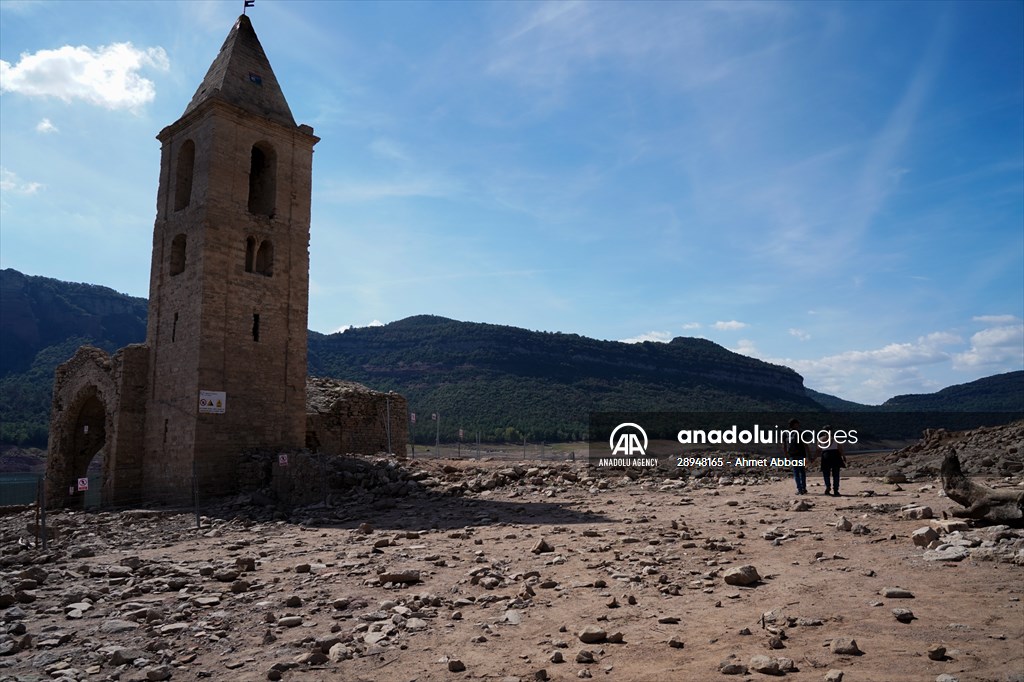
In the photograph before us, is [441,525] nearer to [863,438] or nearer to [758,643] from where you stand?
[758,643]

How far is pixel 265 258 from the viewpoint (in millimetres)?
21750

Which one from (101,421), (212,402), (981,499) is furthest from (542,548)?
(101,421)

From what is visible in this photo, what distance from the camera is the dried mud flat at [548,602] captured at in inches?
212

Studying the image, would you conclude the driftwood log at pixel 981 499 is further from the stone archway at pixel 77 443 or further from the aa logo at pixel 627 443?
the stone archway at pixel 77 443

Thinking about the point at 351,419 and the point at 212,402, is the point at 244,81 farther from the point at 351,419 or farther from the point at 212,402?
the point at 351,419

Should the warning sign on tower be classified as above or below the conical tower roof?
below

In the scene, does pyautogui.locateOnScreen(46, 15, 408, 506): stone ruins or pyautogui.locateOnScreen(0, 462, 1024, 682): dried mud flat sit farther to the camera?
pyautogui.locateOnScreen(46, 15, 408, 506): stone ruins

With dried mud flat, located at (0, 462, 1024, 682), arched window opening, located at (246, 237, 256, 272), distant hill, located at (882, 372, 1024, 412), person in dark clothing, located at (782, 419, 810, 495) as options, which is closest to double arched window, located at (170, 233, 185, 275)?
arched window opening, located at (246, 237, 256, 272)

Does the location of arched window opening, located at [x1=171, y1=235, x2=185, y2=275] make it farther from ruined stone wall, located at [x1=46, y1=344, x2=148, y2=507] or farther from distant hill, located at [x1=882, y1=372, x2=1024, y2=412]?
distant hill, located at [x1=882, y1=372, x2=1024, y2=412]

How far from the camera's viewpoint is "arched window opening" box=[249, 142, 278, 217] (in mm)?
21984

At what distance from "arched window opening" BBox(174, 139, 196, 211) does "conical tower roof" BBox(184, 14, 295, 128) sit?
1204 millimetres

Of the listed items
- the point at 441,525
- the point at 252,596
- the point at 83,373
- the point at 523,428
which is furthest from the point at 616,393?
the point at 252,596

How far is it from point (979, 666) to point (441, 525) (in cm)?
946

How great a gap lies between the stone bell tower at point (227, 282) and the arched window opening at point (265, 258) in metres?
0.04
